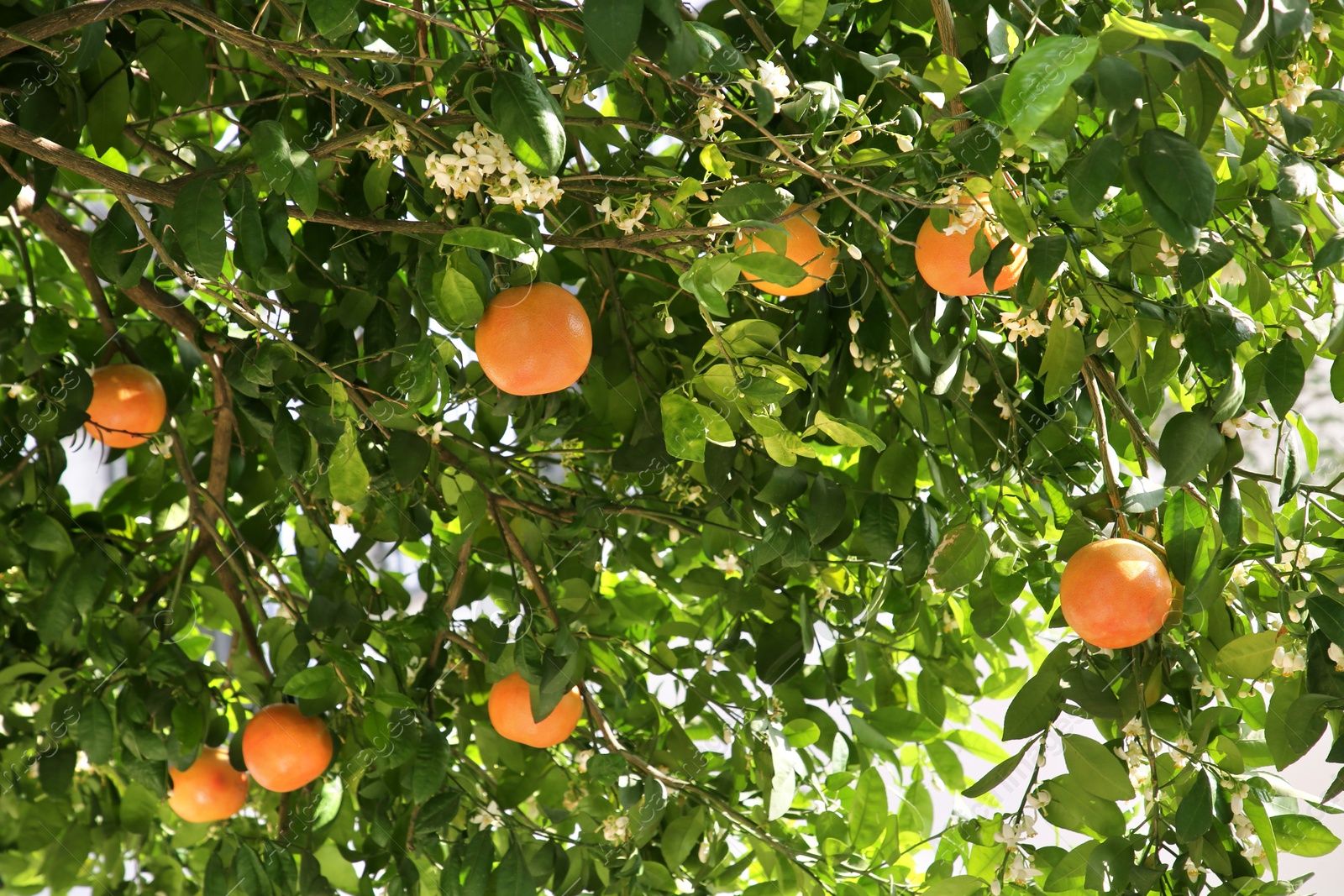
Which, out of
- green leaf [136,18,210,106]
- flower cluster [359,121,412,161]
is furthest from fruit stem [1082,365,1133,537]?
green leaf [136,18,210,106]

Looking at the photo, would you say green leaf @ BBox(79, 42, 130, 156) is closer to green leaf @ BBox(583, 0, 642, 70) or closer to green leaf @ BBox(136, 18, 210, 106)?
green leaf @ BBox(136, 18, 210, 106)

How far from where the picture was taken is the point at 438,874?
3.47 ft

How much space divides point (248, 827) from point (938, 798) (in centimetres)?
103

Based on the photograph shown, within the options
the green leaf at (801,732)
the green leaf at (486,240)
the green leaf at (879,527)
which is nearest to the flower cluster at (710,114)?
the green leaf at (486,240)

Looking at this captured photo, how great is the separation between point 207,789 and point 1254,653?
0.99 m

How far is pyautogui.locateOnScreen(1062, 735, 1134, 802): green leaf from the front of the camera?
707mm

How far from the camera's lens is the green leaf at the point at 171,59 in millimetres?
824

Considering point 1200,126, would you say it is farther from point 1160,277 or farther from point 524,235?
point 524,235

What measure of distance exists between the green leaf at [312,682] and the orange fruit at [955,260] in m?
0.57

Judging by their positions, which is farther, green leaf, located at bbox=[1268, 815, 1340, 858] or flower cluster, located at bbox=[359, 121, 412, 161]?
green leaf, located at bbox=[1268, 815, 1340, 858]

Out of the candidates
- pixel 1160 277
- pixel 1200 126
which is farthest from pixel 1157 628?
pixel 1200 126

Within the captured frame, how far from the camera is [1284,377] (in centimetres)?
63

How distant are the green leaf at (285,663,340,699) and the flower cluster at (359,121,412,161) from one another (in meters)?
0.44

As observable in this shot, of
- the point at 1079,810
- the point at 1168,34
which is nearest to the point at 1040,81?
the point at 1168,34
